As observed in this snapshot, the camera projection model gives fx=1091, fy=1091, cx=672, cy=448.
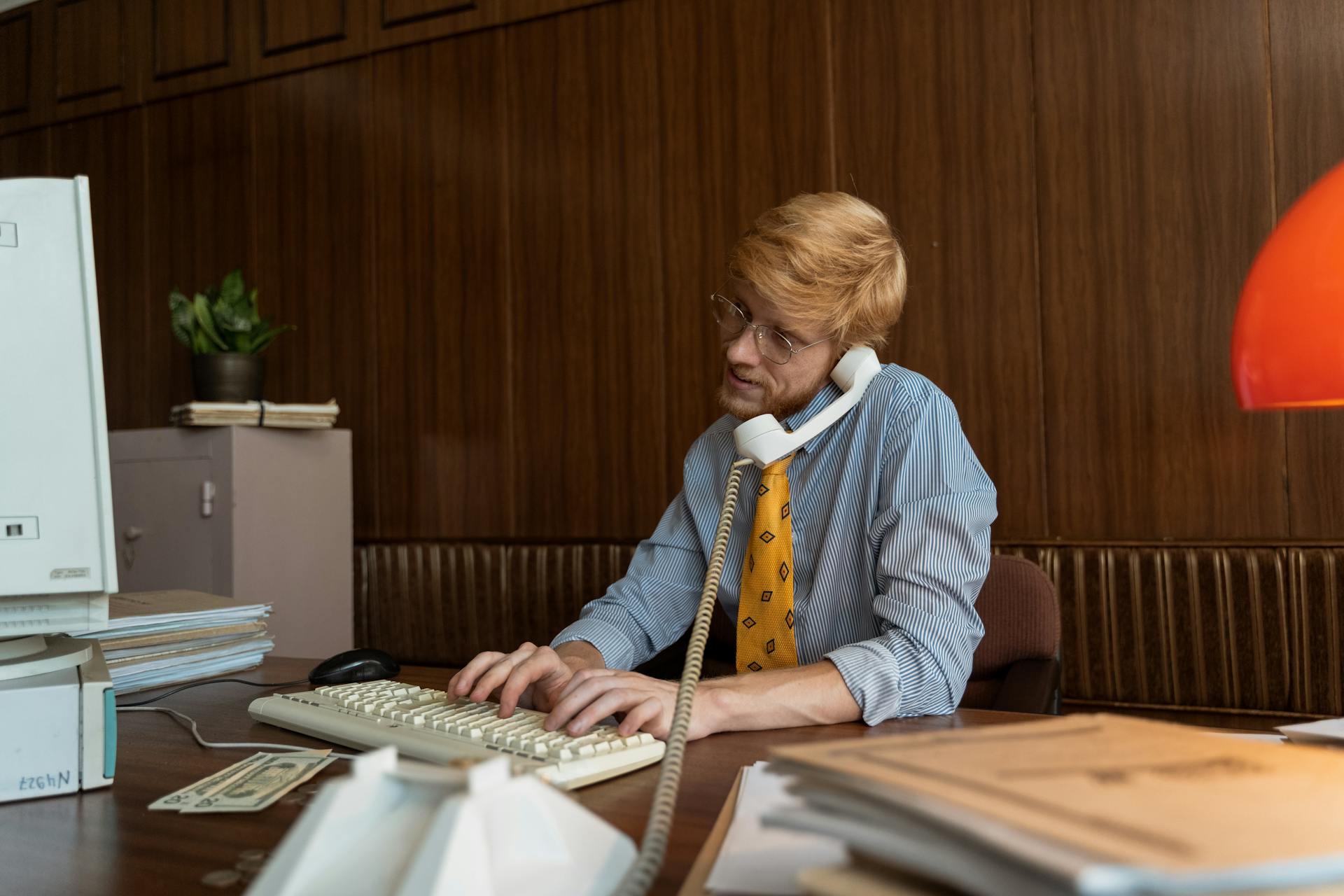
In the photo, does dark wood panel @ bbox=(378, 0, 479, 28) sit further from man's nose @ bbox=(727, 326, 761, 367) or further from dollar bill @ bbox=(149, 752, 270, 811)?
dollar bill @ bbox=(149, 752, 270, 811)

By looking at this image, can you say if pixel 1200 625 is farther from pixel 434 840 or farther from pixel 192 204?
pixel 192 204

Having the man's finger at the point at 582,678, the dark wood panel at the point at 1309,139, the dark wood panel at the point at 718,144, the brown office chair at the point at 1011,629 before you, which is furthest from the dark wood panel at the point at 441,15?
the man's finger at the point at 582,678

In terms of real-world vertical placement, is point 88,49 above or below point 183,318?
above

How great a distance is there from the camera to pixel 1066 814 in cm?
44

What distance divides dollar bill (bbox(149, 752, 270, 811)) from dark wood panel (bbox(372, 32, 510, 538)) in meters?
2.52

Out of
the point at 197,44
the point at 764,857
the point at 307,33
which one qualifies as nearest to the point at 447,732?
the point at 764,857

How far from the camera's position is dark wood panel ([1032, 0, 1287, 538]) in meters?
2.57

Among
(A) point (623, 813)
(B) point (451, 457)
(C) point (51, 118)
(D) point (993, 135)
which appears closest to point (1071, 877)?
(A) point (623, 813)

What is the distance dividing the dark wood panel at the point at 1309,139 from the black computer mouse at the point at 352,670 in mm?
2102

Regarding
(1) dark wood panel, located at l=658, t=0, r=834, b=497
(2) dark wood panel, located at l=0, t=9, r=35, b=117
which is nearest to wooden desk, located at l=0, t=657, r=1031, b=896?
(1) dark wood panel, located at l=658, t=0, r=834, b=497

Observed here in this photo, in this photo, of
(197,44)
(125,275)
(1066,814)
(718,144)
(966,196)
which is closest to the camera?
(1066,814)

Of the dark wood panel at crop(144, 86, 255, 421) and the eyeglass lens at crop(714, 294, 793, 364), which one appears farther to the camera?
the dark wood panel at crop(144, 86, 255, 421)

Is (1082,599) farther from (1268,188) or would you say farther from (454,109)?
(454,109)

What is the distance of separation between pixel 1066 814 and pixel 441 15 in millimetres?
3774
